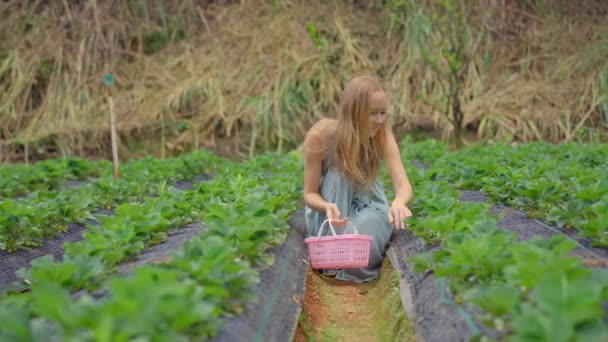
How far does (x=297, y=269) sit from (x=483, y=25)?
29.5ft

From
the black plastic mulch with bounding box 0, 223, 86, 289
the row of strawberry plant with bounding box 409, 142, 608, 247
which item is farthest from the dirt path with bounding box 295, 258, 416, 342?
the black plastic mulch with bounding box 0, 223, 86, 289

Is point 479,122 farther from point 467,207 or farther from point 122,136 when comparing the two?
point 467,207

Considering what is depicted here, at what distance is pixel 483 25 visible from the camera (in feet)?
36.1

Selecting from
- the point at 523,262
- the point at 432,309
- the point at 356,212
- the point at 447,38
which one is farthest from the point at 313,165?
the point at 447,38

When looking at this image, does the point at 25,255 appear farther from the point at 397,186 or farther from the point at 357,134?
the point at 397,186

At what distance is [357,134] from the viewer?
3605 millimetres

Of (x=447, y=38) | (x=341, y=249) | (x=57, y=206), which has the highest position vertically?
(x=447, y=38)

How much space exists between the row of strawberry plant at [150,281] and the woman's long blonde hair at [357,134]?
52 cm

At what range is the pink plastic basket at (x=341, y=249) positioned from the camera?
3.35 meters

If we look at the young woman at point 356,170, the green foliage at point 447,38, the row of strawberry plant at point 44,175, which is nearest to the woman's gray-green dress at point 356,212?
the young woman at point 356,170

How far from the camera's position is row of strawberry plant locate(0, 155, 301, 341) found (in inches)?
61.8

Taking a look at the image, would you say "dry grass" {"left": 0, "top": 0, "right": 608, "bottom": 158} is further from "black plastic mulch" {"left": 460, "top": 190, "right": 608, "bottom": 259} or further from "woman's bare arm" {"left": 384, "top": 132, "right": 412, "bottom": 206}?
"black plastic mulch" {"left": 460, "top": 190, "right": 608, "bottom": 259}

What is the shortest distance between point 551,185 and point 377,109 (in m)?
1.09

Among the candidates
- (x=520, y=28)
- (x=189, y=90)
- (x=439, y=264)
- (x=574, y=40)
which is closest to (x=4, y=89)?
(x=189, y=90)
